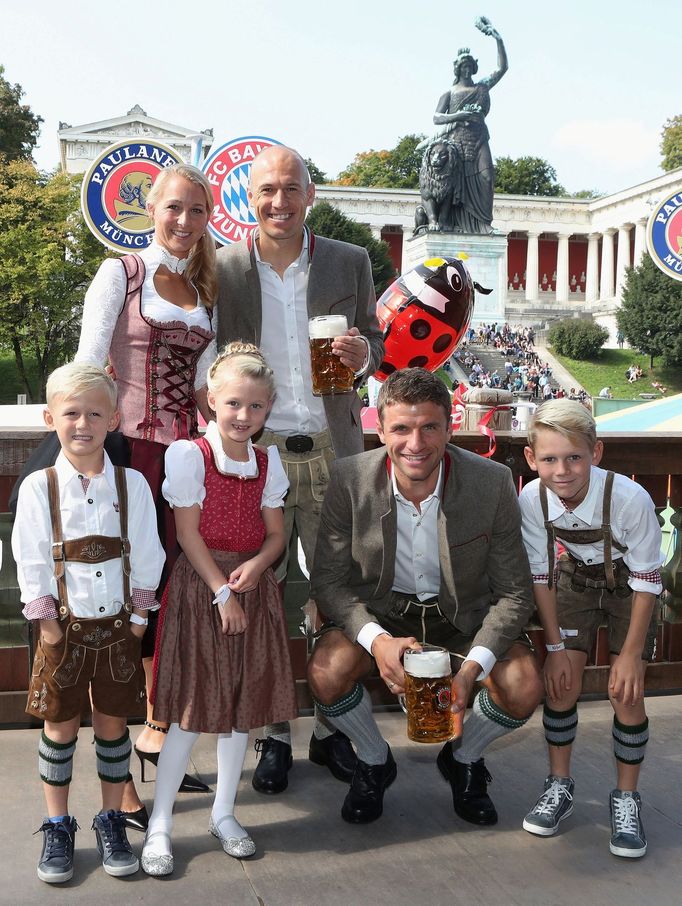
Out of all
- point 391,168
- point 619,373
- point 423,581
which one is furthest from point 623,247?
point 423,581

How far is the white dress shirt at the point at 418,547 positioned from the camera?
380 centimetres

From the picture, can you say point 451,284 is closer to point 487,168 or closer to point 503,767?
point 503,767

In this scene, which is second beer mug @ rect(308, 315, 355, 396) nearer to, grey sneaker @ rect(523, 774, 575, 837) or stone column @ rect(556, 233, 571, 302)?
grey sneaker @ rect(523, 774, 575, 837)

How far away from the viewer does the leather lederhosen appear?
12.1 ft

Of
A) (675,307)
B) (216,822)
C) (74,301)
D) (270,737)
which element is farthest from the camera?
(675,307)

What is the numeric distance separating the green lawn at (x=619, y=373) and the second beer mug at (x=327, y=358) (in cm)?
4410

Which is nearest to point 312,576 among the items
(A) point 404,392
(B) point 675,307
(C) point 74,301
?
(A) point 404,392

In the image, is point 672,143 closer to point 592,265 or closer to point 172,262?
point 592,265

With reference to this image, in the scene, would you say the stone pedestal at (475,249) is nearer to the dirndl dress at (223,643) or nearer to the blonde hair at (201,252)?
the blonde hair at (201,252)

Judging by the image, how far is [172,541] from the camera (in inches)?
145

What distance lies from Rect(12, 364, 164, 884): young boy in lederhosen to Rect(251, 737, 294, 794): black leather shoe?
2.44 ft

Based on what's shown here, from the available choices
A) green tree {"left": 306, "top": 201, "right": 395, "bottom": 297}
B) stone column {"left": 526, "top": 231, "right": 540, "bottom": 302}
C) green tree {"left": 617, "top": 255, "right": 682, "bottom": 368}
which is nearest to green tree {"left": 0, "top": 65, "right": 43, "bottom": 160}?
green tree {"left": 306, "top": 201, "right": 395, "bottom": 297}

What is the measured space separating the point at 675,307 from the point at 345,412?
4984 centimetres

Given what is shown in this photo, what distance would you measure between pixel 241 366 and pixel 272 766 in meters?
1.66
